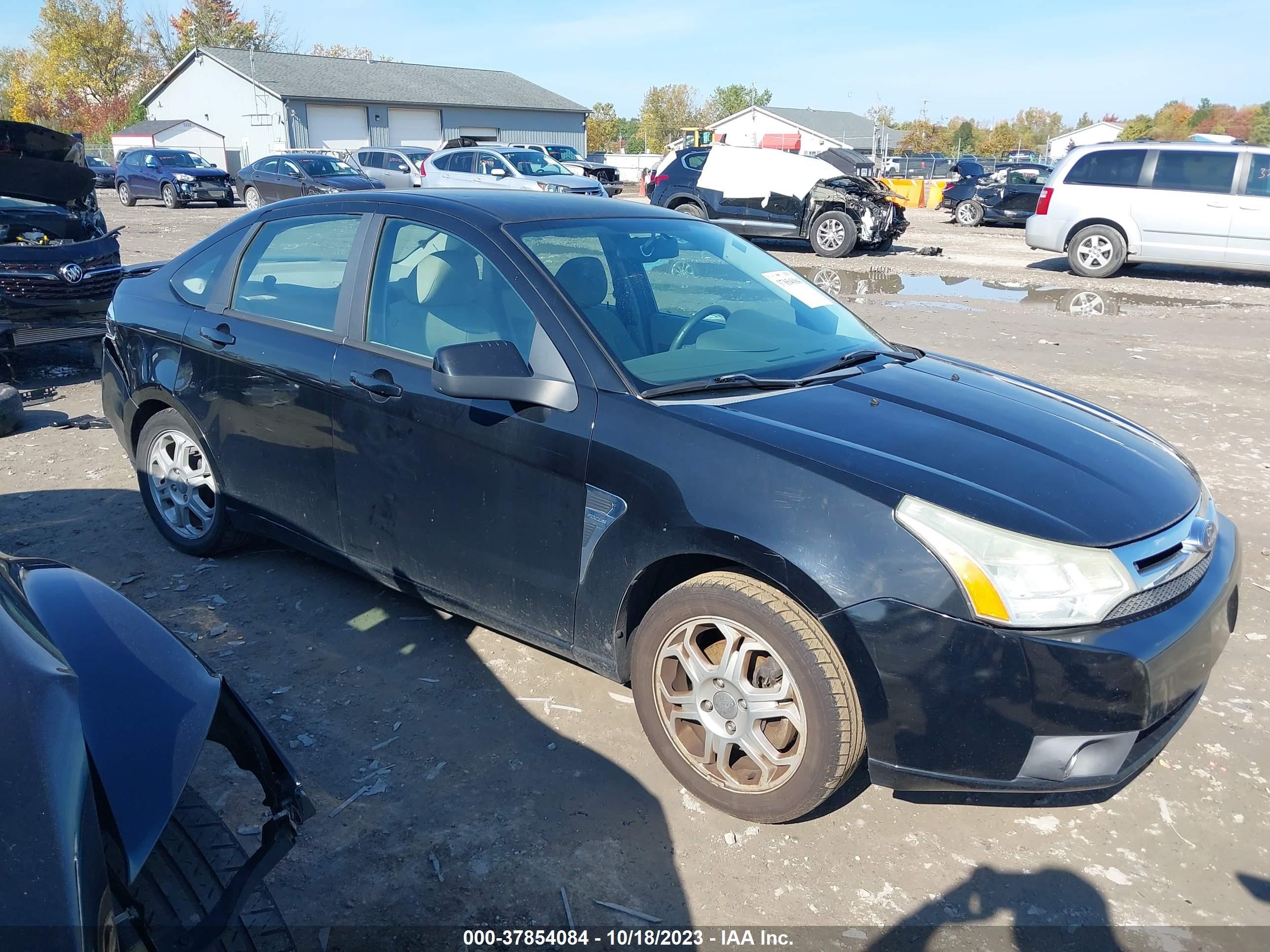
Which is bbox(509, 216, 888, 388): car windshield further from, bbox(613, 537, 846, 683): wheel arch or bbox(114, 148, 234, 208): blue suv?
bbox(114, 148, 234, 208): blue suv

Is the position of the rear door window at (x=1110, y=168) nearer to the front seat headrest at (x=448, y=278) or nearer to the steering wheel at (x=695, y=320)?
the steering wheel at (x=695, y=320)

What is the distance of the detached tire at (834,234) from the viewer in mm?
17297

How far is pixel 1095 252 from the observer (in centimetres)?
1527

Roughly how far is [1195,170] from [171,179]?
2745cm

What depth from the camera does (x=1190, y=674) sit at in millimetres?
2662

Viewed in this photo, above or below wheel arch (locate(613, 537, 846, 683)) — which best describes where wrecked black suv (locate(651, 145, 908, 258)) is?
above

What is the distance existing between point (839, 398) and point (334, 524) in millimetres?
2055

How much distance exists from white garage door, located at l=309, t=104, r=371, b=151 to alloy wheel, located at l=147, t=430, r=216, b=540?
48.6 meters

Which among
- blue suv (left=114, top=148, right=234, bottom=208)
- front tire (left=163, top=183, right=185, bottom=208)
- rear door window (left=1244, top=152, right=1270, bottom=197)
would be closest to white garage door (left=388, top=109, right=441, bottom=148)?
blue suv (left=114, top=148, right=234, bottom=208)

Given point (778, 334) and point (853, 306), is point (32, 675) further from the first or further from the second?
point (853, 306)

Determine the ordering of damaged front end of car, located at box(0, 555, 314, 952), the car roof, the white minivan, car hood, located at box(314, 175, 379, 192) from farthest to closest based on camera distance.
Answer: car hood, located at box(314, 175, 379, 192), the white minivan, the car roof, damaged front end of car, located at box(0, 555, 314, 952)

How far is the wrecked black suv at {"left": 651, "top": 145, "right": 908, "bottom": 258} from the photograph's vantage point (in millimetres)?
17391

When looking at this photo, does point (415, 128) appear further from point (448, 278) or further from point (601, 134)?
point (448, 278)

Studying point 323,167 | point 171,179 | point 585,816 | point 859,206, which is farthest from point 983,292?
point 171,179
